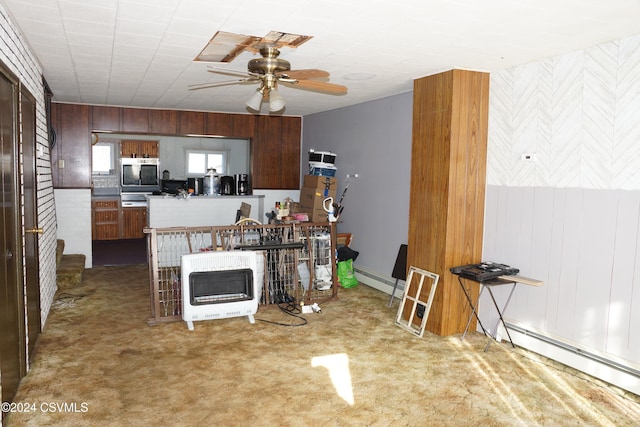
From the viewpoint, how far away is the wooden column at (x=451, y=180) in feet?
14.0

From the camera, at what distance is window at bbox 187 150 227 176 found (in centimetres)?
1110

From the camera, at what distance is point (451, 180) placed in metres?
4.27

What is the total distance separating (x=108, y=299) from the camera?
5387 millimetres

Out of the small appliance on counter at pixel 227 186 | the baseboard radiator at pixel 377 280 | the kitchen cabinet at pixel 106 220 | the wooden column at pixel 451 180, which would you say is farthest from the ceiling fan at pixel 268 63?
the kitchen cabinet at pixel 106 220

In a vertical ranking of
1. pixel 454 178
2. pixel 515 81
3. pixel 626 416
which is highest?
pixel 515 81

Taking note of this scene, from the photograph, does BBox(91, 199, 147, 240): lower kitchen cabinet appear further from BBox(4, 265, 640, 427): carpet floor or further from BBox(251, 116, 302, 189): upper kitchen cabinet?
BBox(4, 265, 640, 427): carpet floor

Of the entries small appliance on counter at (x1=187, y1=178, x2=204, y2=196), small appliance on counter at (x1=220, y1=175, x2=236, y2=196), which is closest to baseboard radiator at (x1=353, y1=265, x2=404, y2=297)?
small appliance on counter at (x1=220, y1=175, x2=236, y2=196)

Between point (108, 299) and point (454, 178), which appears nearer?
point (454, 178)

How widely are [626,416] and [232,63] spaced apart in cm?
391

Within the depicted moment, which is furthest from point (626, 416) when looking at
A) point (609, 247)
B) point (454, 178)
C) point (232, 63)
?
point (232, 63)

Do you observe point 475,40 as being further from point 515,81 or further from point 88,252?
point 88,252

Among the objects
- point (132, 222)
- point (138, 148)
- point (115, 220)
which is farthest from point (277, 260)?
point (138, 148)

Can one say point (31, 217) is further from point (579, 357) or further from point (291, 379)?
point (579, 357)

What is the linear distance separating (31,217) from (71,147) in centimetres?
360
